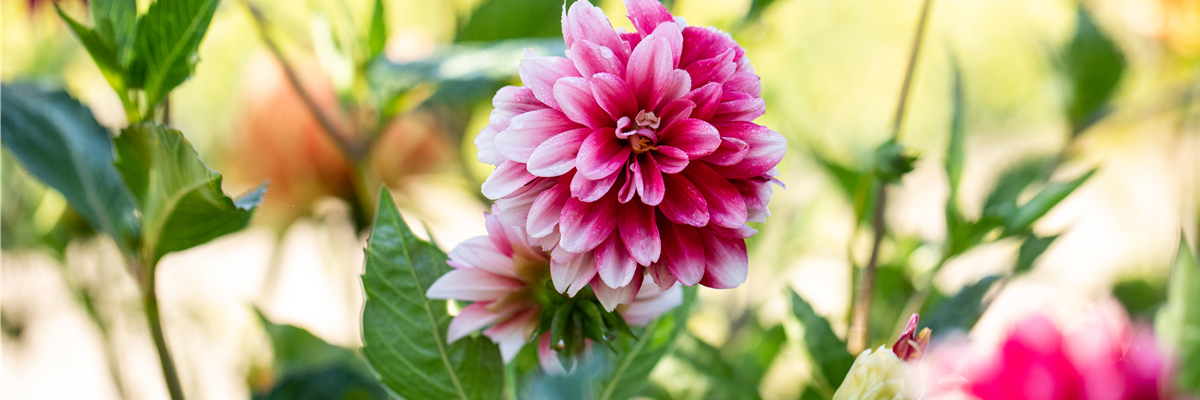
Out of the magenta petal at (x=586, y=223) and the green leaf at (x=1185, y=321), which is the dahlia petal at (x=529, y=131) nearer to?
the magenta petal at (x=586, y=223)

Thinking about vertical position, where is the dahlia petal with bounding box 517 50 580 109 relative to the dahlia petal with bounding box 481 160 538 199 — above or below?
above

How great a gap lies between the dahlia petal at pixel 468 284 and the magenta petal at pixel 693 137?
43 mm

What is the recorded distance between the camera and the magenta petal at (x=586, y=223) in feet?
0.35

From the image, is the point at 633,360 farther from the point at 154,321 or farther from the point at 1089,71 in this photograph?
the point at 1089,71

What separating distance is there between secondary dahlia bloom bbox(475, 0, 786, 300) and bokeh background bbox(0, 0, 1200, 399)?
9cm

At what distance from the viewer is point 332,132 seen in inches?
10.2

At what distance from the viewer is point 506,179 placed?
0.35ft

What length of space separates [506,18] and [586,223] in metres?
0.20

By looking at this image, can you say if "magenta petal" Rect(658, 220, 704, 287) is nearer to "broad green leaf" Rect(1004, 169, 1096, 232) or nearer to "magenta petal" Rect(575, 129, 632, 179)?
"magenta petal" Rect(575, 129, 632, 179)

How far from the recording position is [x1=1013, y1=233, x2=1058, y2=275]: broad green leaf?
Answer: 0.20 m

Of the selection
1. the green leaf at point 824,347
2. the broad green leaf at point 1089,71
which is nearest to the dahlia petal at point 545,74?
the green leaf at point 824,347

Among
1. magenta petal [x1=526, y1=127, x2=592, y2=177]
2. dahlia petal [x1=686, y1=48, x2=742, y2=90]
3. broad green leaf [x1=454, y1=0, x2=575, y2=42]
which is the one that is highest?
dahlia petal [x1=686, y1=48, x2=742, y2=90]

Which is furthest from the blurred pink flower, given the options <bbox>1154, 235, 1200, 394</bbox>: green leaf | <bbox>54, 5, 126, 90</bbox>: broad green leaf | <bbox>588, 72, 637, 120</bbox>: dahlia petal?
<bbox>54, 5, 126, 90</bbox>: broad green leaf

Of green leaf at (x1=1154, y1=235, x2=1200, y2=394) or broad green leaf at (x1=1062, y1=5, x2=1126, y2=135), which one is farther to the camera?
broad green leaf at (x1=1062, y1=5, x2=1126, y2=135)
